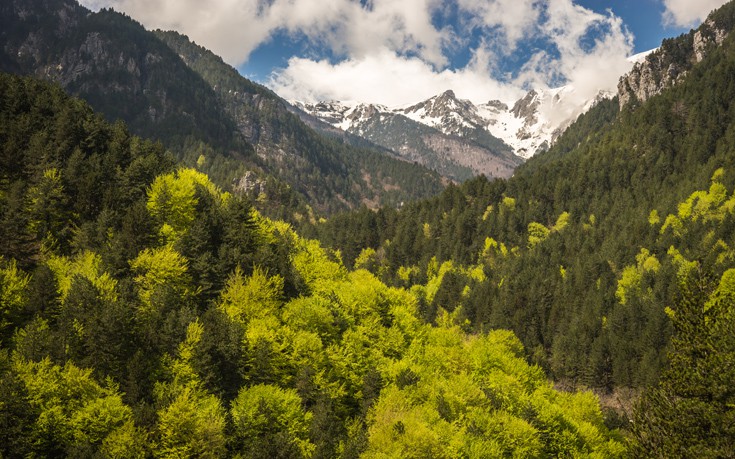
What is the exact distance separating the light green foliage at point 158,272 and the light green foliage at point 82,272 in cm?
327

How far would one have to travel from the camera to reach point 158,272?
62.2 metres

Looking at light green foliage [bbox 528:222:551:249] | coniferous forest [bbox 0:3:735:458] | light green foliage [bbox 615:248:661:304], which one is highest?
light green foliage [bbox 528:222:551:249]

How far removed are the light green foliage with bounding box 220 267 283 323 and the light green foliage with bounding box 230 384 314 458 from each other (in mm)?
11093

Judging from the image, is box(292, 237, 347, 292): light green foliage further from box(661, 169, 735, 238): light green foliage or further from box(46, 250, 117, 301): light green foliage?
box(661, 169, 735, 238): light green foliage

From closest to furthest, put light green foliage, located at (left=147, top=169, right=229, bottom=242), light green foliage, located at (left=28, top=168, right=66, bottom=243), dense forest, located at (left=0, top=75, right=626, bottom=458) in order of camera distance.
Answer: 1. dense forest, located at (left=0, top=75, right=626, bottom=458)
2. light green foliage, located at (left=28, top=168, right=66, bottom=243)
3. light green foliage, located at (left=147, top=169, right=229, bottom=242)

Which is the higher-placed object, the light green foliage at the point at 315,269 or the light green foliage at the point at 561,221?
the light green foliage at the point at 561,221

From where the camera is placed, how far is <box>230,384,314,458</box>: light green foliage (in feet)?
157

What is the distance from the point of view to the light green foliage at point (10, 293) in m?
50.5

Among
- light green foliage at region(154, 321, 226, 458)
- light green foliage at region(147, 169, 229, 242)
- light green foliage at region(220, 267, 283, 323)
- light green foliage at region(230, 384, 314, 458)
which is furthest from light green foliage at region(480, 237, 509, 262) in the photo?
light green foliage at region(154, 321, 226, 458)

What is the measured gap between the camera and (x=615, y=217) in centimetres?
16900

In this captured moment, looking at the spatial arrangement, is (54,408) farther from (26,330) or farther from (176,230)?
(176,230)

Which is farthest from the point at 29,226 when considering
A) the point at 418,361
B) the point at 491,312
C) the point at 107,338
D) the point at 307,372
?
the point at 491,312

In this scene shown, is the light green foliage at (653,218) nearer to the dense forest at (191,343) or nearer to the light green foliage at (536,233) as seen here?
the light green foliage at (536,233)

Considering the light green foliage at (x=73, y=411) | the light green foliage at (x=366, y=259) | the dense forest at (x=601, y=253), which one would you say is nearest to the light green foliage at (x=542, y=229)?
the dense forest at (x=601, y=253)
